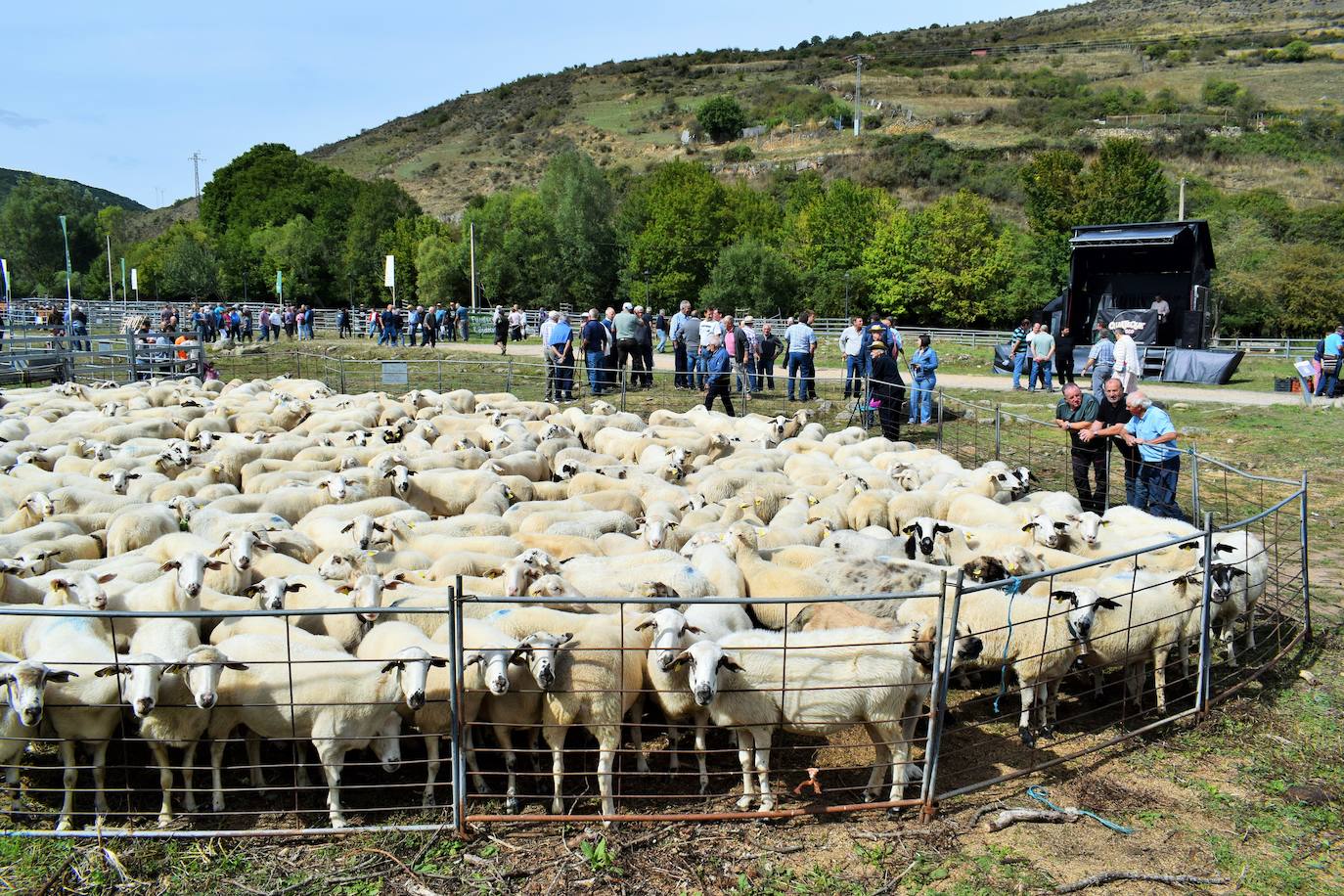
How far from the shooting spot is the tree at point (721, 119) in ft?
449

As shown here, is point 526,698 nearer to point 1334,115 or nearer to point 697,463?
point 697,463

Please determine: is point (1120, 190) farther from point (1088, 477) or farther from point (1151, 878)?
point (1151, 878)

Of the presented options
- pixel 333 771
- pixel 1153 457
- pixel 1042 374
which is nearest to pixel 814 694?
pixel 333 771

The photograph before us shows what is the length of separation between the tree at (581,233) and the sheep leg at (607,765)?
227 feet

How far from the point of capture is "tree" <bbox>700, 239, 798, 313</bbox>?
6531 centimetres

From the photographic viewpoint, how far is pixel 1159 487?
11305 mm

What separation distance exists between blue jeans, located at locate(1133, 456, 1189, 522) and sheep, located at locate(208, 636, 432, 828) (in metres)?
8.78

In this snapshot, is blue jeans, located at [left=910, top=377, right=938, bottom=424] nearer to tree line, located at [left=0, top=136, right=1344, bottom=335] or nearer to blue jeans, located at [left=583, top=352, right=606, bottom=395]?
blue jeans, located at [left=583, top=352, right=606, bottom=395]

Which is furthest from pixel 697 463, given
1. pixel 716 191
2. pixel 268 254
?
pixel 268 254

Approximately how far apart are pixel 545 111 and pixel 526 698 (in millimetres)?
185534

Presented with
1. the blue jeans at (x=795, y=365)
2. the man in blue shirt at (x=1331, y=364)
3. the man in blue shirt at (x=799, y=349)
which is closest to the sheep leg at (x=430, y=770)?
the man in blue shirt at (x=799, y=349)

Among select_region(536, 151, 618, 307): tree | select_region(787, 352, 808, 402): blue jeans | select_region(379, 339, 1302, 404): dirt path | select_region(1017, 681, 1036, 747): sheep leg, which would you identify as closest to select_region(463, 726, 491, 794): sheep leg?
select_region(1017, 681, 1036, 747): sheep leg

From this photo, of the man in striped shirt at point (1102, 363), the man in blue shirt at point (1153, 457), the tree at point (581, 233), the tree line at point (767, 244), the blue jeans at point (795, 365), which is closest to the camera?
the man in blue shirt at point (1153, 457)

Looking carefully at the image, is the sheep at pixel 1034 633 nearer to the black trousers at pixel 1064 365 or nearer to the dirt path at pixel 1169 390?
the dirt path at pixel 1169 390
